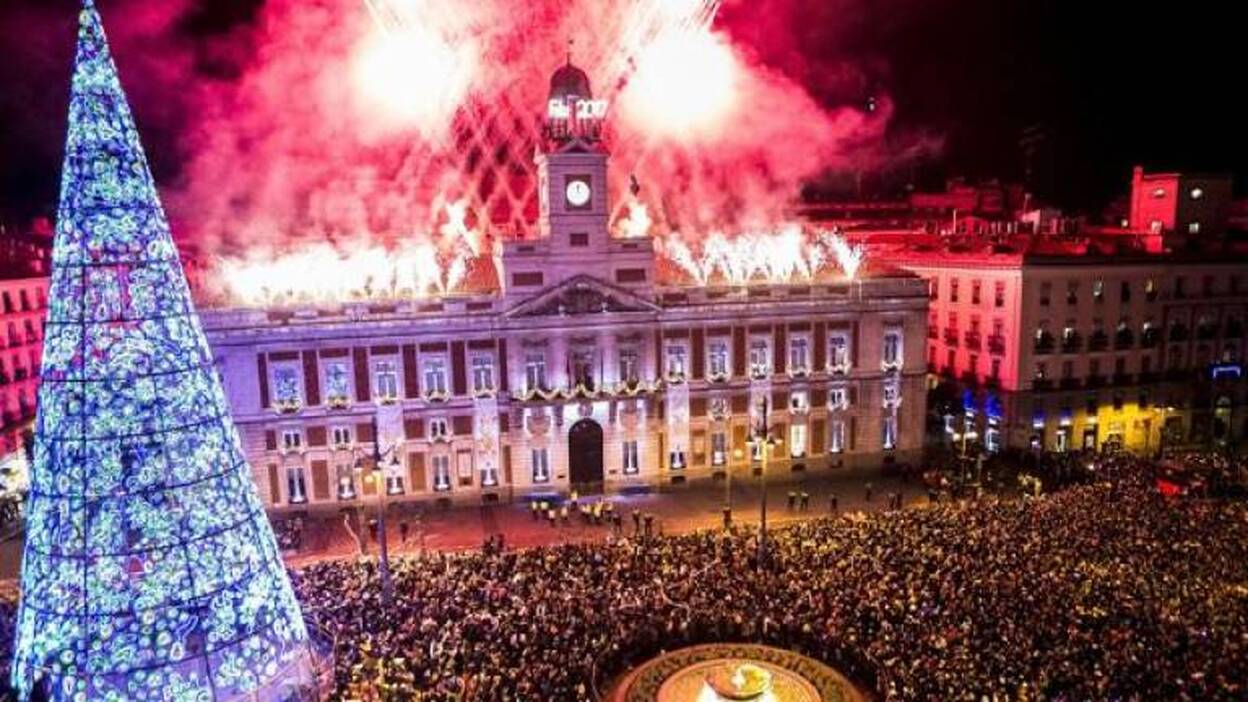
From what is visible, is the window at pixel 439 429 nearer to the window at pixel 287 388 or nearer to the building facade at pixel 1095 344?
the window at pixel 287 388

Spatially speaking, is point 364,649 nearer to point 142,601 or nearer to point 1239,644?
point 142,601

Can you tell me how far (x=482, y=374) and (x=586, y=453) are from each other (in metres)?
7.30

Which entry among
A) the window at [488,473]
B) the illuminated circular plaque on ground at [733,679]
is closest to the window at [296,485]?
the window at [488,473]

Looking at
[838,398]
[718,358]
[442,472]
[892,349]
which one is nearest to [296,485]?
[442,472]

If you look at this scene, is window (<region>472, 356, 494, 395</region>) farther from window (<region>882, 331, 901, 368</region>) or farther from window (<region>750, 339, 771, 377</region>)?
window (<region>882, 331, 901, 368</region>)

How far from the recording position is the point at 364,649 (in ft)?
84.5

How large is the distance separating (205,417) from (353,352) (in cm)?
2654

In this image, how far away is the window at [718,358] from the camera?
1988 inches

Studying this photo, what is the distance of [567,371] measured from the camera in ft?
159

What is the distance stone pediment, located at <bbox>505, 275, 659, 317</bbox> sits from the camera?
47719mm

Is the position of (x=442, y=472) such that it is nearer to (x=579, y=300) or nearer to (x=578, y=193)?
(x=579, y=300)

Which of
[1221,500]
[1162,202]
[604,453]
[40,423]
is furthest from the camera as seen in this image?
[1162,202]

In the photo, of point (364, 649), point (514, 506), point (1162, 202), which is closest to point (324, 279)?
point (514, 506)

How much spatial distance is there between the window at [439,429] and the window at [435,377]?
56.0 inches
